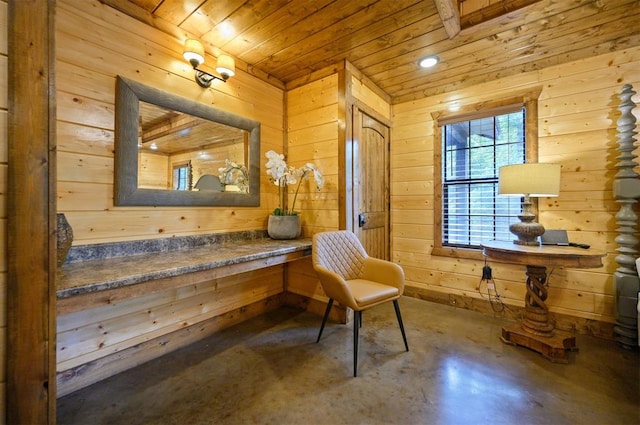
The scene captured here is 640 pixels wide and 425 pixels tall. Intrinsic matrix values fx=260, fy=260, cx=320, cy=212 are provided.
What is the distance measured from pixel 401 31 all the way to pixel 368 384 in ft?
8.16

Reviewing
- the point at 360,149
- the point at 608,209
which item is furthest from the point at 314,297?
the point at 608,209

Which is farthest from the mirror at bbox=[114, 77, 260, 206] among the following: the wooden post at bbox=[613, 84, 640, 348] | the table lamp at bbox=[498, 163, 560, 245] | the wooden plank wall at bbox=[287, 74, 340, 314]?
the wooden post at bbox=[613, 84, 640, 348]

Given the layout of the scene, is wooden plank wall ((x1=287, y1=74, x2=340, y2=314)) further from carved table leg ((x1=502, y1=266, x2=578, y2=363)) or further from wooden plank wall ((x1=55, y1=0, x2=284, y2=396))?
carved table leg ((x1=502, y1=266, x2=578, y2=363))

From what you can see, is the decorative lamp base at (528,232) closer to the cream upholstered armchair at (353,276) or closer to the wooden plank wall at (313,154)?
the cream upholstered armchair at (353,276)

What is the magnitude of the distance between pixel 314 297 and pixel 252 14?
2.43 m

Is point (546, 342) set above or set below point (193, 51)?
below

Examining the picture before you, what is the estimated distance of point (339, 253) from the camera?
7.10 feet

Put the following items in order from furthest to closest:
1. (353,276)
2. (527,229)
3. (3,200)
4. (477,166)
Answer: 1. (477,166)
2. (353,276)
3. (527,229)
4. (3,200)

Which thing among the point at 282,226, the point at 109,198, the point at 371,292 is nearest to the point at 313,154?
the point at 282,226

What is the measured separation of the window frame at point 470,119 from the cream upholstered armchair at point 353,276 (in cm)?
122

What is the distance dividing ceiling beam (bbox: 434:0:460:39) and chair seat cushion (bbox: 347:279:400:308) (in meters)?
1.96

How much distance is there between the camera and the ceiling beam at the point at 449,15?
1.72 metres

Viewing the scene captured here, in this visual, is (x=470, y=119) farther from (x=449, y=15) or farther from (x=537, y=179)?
(x=449, y=15)

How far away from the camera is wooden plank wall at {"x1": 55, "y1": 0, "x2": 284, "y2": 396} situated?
59.2 inches
